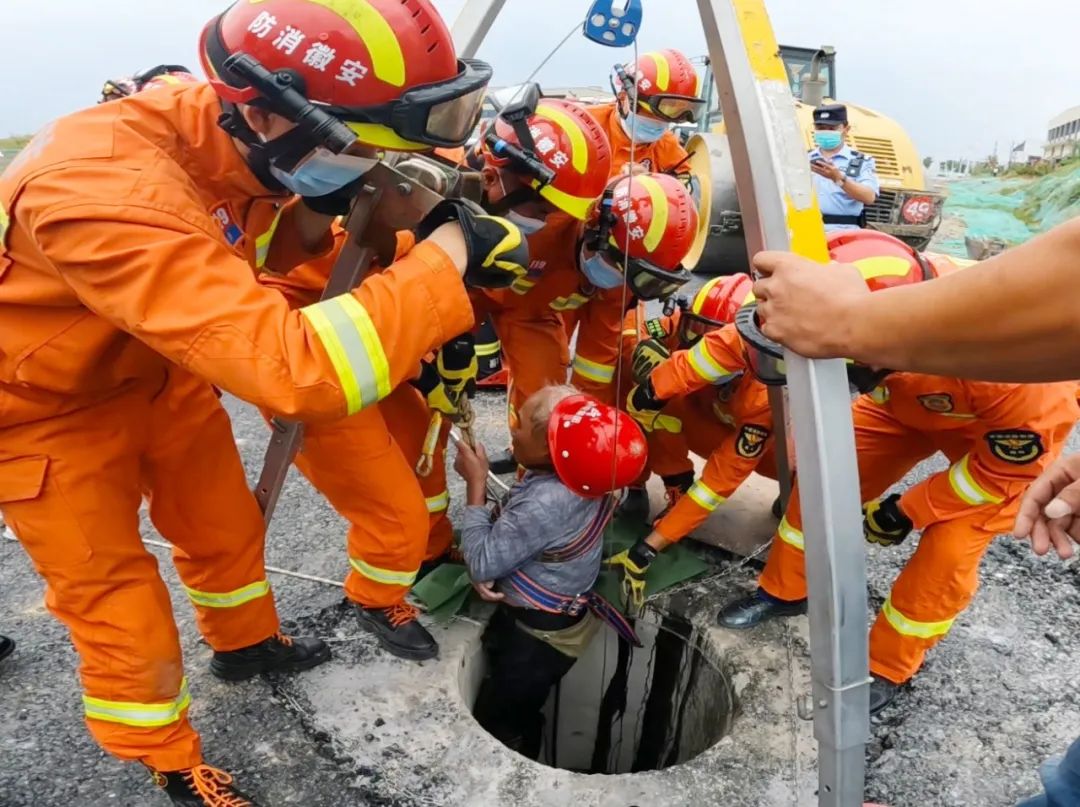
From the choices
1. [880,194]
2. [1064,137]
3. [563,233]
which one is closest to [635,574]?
[563,233]

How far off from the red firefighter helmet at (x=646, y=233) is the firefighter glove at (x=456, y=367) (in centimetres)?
Result: 79

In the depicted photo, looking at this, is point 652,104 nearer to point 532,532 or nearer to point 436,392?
point 436,392

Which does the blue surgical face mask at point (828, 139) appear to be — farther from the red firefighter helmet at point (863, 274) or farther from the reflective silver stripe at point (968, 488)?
the reflective silver stripe at point (968, 488)

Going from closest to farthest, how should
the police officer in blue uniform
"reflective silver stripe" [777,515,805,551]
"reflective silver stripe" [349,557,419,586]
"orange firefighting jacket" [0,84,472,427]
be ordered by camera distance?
"orange firefighting jacket" [0,84,472,427] → "reflective silver stripe" [349,557,419,586] → "reflective silver stripe" [777,515,805,551] → the police officer in blue uniform

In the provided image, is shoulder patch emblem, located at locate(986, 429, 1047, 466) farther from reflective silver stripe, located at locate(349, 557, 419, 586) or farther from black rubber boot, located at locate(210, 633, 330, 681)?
black rubber boot, located at locate(210, 633, 330, 681)

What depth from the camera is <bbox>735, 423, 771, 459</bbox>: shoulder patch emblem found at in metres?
3.14

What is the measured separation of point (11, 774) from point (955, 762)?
272cm

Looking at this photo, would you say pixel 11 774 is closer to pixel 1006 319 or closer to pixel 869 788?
pixel 869 788

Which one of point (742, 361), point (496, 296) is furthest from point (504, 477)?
point (742, 361)

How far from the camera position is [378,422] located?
2.57 metres

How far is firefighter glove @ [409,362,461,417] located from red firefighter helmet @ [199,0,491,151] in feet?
3.91

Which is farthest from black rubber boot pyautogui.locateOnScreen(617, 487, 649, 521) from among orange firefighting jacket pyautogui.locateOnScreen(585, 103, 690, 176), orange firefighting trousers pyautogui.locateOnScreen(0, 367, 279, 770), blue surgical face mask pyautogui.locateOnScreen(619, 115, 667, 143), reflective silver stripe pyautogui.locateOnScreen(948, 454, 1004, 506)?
blue surgical face mask pyautogui.locateOnScreen(619, 115, 667, 143)

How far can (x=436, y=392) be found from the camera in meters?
2.87

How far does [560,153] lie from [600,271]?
507 mm
